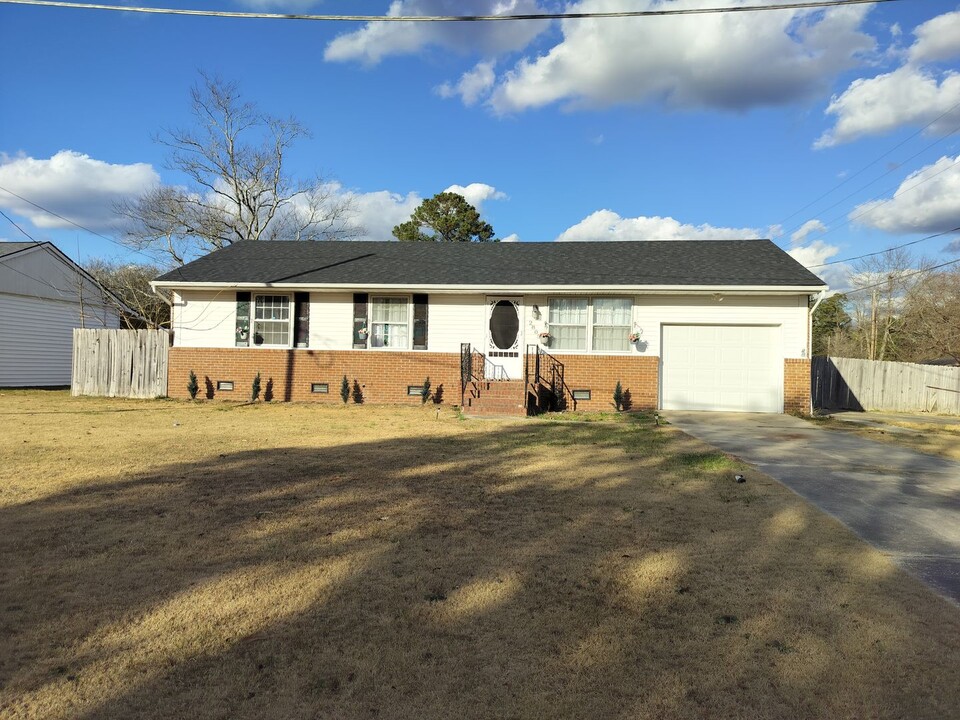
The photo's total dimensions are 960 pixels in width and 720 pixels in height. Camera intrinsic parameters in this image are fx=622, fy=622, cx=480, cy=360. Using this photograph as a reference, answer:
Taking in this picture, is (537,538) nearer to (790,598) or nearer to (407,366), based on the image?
(790,598)

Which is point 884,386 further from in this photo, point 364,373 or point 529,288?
point 364,373

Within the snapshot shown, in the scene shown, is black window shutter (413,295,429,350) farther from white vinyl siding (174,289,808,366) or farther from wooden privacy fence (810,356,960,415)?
wooden privacy fence (810,356,960,415)

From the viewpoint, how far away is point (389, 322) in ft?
52.3

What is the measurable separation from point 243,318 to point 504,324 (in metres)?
6.84

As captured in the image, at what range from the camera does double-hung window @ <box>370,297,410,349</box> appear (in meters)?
15.9

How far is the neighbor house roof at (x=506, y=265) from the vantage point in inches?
589

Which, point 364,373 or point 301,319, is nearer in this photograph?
point 364,373

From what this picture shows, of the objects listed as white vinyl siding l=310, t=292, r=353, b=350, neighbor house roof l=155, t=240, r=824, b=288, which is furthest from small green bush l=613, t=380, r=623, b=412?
white vinyl siding l=310, t=292, r=353, b=350

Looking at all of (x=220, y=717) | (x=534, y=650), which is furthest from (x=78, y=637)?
(x=534, y=650)

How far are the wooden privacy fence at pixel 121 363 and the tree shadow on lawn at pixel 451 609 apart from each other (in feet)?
39.0

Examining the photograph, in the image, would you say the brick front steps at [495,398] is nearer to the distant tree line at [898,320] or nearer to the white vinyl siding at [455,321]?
the white vinyl siding at [455,321]

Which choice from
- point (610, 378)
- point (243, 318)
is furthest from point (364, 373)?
point (610, 378)

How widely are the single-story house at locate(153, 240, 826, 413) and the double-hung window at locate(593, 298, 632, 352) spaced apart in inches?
1.4

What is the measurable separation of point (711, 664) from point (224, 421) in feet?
35.3
